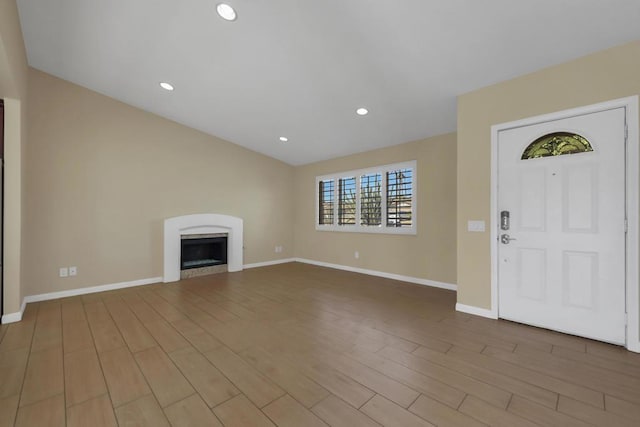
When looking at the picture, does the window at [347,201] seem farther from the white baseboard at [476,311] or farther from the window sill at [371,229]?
the white baseboard at [476,311]

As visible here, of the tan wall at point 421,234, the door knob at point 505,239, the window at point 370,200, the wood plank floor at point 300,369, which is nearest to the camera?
the wood plank floor at point 300,369

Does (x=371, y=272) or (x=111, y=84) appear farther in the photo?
(x=371, y=272)

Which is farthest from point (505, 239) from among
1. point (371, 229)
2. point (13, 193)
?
point (13, 193)

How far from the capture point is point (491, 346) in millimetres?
2332

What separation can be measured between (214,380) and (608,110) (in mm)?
3952

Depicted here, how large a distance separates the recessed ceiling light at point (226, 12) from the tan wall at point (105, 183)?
2.86 metres

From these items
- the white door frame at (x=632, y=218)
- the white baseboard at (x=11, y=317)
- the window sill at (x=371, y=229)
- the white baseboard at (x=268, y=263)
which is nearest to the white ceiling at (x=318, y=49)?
the white door frame at (x=632, y=218)

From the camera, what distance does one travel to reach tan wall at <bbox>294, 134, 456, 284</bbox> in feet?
13.5

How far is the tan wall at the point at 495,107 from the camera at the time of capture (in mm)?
2312

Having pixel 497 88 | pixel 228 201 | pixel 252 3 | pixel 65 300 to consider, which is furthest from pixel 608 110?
pixel 65 300

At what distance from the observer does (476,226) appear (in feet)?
10.0

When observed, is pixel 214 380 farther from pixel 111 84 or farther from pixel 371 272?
pixel 111 84

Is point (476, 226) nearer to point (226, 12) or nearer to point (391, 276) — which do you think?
point (391, 276)

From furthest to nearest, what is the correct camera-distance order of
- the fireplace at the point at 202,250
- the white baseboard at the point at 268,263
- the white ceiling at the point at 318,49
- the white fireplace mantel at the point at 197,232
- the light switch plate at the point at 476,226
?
the white baseboard at the point at 268,263 → the fireplace at the point at 202,250 → the white fireplace mantel at the point at 197,232 → the light switch plate at the point at 476,226 → the white ceiling at the point at 318,49
